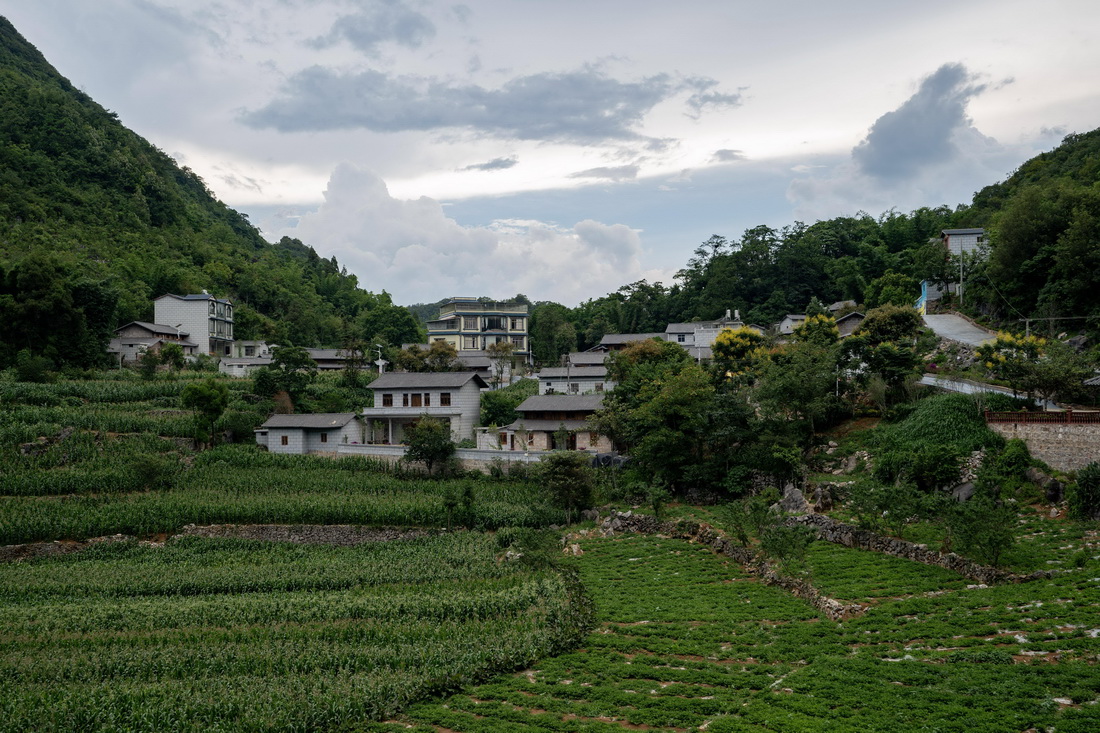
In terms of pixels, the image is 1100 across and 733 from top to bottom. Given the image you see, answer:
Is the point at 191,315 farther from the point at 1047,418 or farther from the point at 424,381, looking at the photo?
the point at 1047,418

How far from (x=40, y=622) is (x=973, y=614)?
2657cm

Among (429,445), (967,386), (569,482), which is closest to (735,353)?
(967,386)

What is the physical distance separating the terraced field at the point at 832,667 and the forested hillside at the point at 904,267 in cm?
2616

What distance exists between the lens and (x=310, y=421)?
4669 centimetres

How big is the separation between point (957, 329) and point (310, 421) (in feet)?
134

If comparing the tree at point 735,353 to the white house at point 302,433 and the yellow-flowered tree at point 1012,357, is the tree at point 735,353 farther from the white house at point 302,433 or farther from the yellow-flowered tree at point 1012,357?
the white house at point 302,433

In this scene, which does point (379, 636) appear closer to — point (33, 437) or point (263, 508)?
point (263, 508)

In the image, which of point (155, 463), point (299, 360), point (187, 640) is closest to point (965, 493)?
point (187, 640)

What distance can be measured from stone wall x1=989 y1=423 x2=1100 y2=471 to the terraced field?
27.3 ft

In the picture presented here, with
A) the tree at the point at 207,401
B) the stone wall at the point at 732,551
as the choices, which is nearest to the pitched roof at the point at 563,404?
the stone wall at the point at 732,551

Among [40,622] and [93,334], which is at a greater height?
[93,334]

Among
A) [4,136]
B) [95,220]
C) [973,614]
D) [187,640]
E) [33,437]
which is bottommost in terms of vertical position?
[187,640]

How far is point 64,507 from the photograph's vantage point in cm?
3559

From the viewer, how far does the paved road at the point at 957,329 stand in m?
42.5
